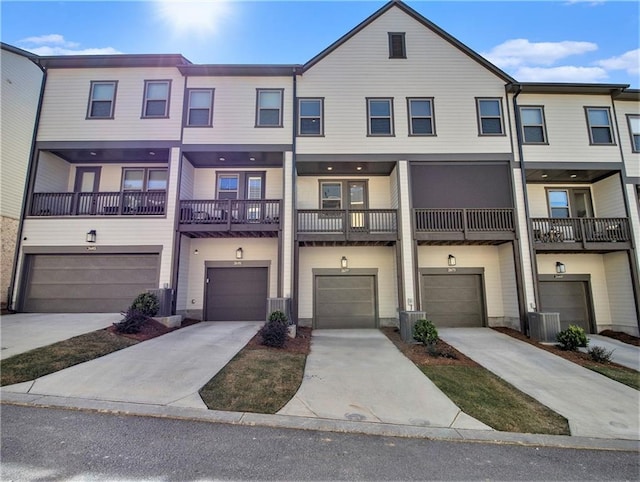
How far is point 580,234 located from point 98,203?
18485 mm

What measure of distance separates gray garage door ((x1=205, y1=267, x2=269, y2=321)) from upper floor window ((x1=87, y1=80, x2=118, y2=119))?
7.38m

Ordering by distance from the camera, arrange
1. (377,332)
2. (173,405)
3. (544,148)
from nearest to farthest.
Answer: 1. (173,405)
2. (377,332)
3. (544,148)

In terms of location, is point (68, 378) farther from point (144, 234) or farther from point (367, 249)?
point (367, 249)

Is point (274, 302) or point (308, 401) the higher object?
point (274, 302)

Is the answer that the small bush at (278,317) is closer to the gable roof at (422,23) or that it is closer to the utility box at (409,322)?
the utility box at (409,322)

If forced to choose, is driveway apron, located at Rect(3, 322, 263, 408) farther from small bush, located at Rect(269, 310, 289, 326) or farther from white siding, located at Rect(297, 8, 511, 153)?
white siding, located at Rect(297, 8, 511, 153)

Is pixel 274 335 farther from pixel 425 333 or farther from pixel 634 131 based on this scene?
pixel 634 131

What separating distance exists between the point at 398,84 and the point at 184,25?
8.19 m

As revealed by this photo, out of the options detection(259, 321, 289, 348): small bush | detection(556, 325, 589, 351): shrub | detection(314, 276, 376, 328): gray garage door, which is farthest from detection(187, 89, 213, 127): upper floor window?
detection(556, 325, 589, 351): shrub

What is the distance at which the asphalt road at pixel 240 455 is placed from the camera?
3.10m

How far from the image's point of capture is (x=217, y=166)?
12.4 m

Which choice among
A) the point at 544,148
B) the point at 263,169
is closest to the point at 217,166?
the point at 263,169

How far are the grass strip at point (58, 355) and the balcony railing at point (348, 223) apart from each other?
6485 millimetres

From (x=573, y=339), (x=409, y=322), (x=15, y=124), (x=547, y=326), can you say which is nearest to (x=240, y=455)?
(x=409, y=322)
